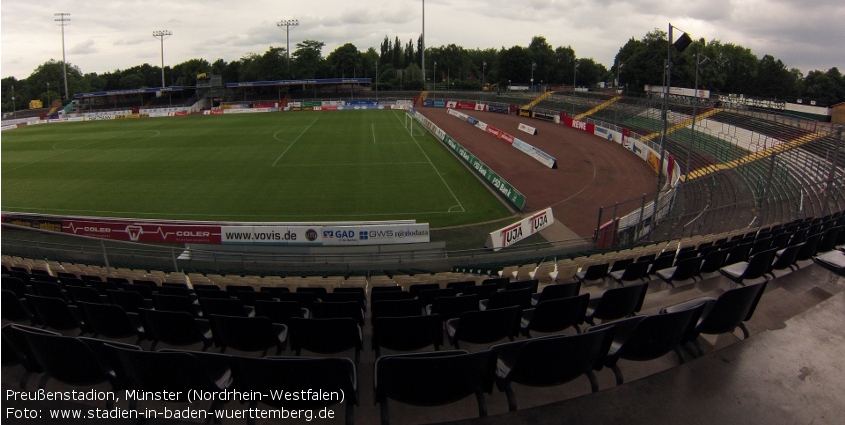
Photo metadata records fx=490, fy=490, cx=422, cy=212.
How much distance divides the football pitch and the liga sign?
3.04 m

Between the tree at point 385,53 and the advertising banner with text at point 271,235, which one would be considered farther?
the tree at point 385,53

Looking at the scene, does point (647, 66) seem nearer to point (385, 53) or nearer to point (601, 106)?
point (601, 106)

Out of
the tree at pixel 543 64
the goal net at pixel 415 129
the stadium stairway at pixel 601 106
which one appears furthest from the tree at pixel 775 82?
the goal net at pixel 415 129

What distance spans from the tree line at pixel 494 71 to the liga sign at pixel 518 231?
6222cm

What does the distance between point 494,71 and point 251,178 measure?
118 metres

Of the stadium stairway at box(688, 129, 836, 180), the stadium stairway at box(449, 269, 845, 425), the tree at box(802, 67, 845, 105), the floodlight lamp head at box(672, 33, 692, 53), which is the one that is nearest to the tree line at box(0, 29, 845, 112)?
the tree at box(802, 67, 845, 105)

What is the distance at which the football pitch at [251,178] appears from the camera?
88.6 feet

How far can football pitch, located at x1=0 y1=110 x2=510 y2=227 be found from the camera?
27016 mm

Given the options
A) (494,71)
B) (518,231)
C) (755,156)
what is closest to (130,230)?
(518,231)

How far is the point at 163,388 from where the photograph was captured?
12.8 feet

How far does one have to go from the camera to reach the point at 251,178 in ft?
113

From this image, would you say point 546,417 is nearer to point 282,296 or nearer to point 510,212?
point 282,296

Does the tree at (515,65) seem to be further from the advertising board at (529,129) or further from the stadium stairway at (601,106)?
the advertising board at (529,129)

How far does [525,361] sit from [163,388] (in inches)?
113
